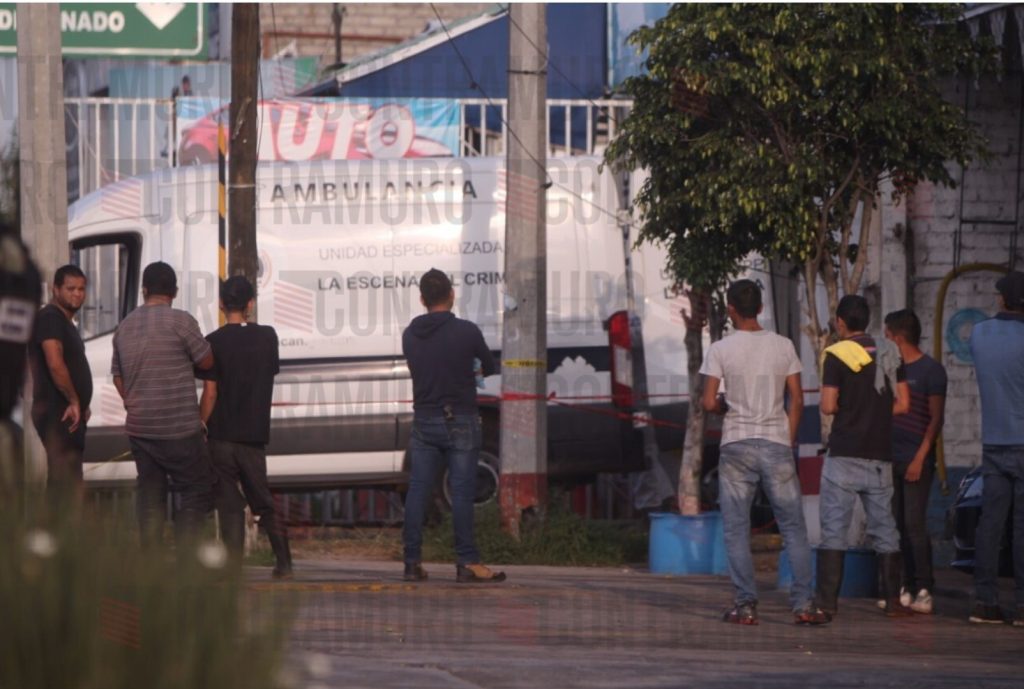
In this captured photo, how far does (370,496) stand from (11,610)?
1263cm

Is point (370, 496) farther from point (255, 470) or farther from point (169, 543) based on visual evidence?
point (169, 543)

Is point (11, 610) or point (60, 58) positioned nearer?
point (11, 610)

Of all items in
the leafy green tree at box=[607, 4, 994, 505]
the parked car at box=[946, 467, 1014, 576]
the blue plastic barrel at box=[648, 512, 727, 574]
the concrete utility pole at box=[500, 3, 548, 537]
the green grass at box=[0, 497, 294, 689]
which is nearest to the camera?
the green grass at box=[0, 497, 294, 689]

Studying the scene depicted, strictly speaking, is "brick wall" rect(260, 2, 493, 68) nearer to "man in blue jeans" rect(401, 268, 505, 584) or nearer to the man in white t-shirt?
"man in blue jeans" rect(401, 268, 505, 584)

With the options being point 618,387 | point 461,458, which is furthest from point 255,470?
point 618,387

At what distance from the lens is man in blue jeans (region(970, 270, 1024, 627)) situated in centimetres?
823

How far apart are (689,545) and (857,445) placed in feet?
9.19

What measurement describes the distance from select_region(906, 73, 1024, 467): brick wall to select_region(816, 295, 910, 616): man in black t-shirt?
4212mm

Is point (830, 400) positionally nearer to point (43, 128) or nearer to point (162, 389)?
point (162, 389)

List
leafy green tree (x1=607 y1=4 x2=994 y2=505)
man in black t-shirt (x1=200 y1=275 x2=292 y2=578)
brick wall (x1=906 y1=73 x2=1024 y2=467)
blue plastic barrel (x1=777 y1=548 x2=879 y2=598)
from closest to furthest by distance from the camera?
man in black t-shirt (x1=200 y1=275 x2=292 y2=578)
blue plastic barrel (x1=777 y1=548 x2=879 y2=598)
leafy green tree (x1=607 y1=4 x2=994 y2=505)
brick wall (x1=906 y1=73 x2=1024 y2=467)

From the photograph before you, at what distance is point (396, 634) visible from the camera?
7.19 m

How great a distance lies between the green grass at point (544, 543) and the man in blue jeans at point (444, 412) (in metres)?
1.95

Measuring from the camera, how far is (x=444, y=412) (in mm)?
9289

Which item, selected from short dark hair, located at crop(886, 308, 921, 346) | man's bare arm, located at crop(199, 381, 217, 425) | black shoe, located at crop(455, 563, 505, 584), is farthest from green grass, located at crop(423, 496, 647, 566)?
short dark hair, located at crop(886, 308, 921, 346)
